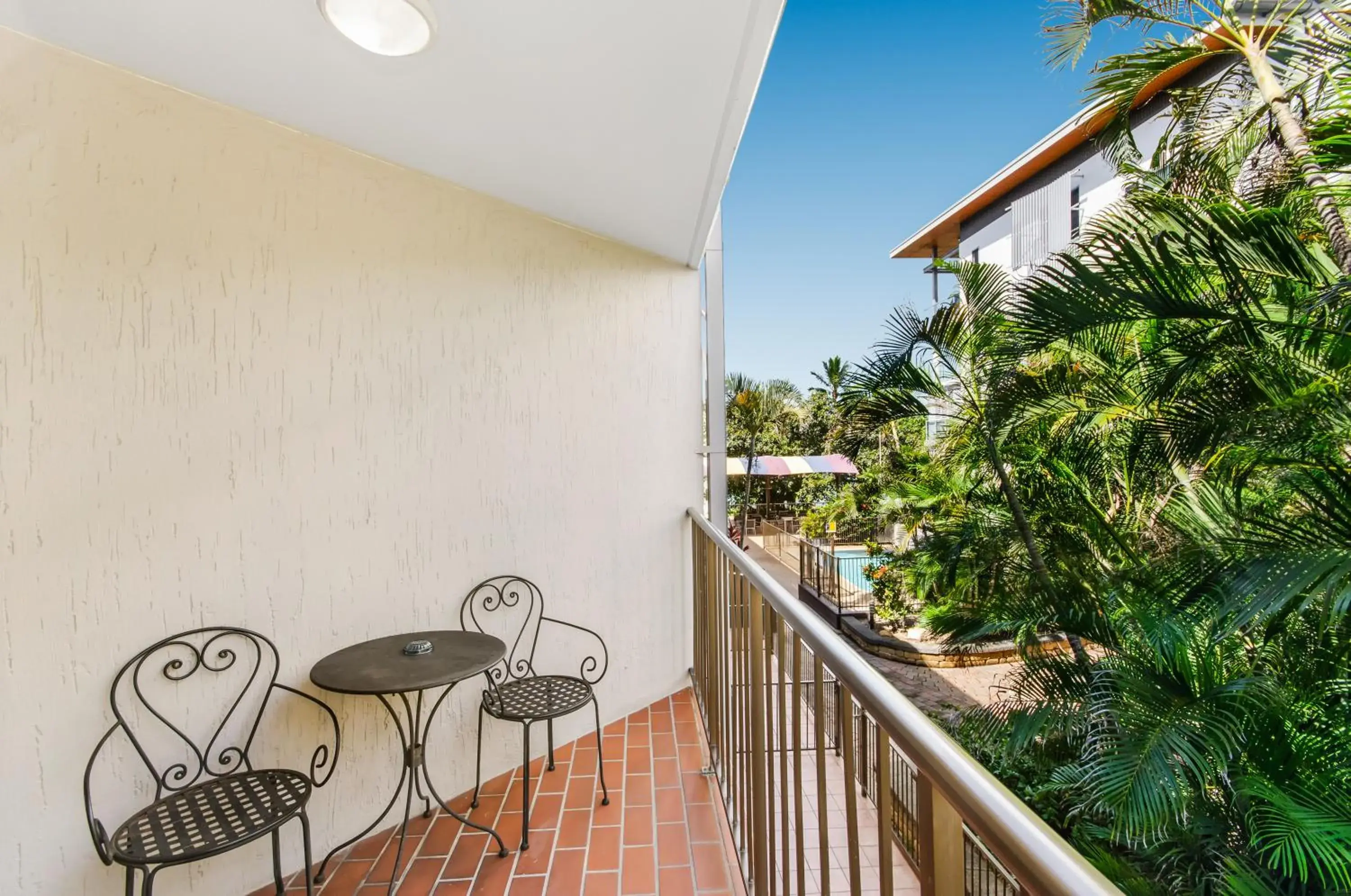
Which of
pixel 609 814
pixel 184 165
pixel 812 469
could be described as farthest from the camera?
pixel 812 469

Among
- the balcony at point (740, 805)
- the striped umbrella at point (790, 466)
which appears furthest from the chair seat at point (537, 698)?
the striped umbrella at point (790, 466)

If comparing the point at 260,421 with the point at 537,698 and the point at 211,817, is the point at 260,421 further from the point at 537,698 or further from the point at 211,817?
the point at 537,698

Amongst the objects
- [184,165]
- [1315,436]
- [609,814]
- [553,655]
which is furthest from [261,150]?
[1315,436]

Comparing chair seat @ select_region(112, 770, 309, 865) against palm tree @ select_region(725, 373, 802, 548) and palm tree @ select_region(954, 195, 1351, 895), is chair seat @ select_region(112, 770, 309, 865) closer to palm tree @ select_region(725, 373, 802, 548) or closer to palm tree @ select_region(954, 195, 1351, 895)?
palm tree @ select_region(954, 195, 1351, 895)

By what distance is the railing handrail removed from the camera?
0.41 meters

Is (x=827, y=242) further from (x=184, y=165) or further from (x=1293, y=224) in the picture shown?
(x=184, y=165)

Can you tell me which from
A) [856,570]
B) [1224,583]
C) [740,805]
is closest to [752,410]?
[856,570]

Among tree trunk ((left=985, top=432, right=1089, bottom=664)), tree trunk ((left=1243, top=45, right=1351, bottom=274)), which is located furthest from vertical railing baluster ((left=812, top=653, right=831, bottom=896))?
tree trunk ((left=985, top=432, right=1089, bottom=664))

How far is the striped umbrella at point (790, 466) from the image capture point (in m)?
16.8

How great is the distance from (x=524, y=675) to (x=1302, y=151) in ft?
15.1

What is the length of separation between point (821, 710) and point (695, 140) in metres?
1.76

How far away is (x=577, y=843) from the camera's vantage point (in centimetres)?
207

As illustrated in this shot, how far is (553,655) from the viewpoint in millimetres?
2770

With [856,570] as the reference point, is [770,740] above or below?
above
